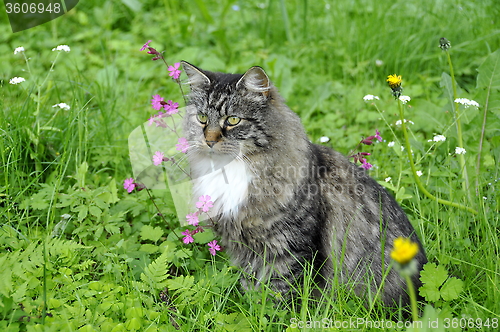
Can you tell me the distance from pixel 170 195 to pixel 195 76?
812 mm

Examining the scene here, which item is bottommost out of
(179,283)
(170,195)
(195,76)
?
(170,195)

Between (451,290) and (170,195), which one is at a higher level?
(451,290)

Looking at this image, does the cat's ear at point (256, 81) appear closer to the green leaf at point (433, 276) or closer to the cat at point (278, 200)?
the cat at point (278, 200)

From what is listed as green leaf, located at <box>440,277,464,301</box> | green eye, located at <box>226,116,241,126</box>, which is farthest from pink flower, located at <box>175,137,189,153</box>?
green leaf, located at <box>440,277,464,301</box>

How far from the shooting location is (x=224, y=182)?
218 cm

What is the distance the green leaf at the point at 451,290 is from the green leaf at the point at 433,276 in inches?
1.1

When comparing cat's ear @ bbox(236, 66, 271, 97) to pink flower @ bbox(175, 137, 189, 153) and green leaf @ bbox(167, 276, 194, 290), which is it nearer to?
pink flower @ bbox(175, 137, 189, 153)

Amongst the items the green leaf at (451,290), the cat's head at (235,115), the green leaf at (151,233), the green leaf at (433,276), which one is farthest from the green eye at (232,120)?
the green leaf at (451,290)

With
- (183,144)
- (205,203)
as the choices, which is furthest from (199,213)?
(183,144)

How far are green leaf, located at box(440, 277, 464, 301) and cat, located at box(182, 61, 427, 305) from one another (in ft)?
A: 0.61

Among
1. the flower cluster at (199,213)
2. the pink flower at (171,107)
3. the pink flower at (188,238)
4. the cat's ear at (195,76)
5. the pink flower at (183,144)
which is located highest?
the cat's ear at (195,76)

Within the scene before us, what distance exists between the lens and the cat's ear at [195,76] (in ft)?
7.18

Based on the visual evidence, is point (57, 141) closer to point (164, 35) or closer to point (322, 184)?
point (322, 184)

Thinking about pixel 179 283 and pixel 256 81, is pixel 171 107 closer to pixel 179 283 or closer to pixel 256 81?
pixel 256 81
